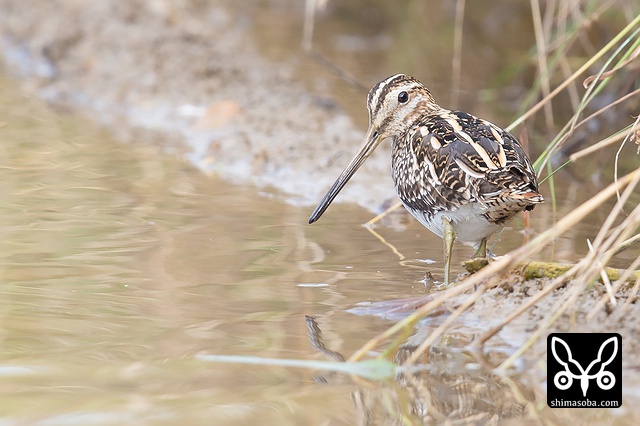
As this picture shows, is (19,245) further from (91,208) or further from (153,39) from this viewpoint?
(153,39)

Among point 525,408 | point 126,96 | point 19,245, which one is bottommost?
point 525,408

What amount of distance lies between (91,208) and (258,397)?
247 cm

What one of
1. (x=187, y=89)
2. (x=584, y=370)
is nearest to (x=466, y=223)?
(x=584, y=370)

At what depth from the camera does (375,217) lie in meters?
5.37

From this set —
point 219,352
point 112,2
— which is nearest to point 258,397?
point 219,352

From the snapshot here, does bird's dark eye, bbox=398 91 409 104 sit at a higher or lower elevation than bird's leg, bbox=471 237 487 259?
higher

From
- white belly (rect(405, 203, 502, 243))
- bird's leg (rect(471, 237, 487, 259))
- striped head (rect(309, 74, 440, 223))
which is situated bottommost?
bird's leg (rect(471, 237, 487, 259))

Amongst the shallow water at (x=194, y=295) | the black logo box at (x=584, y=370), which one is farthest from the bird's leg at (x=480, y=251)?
the black logo box at (x=584, y=370)

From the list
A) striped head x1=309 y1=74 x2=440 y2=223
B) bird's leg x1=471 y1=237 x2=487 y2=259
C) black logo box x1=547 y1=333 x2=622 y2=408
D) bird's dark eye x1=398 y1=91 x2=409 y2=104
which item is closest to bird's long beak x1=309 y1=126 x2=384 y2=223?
striped head x1=309 y1=74 x2=440 y2=223

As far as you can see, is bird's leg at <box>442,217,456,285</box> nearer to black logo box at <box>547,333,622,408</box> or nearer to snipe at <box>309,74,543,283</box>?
snipe at <box>309,74,543,283</box>

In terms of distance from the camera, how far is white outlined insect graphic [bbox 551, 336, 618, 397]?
316cm

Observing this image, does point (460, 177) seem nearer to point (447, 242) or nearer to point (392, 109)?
point (447, 242)

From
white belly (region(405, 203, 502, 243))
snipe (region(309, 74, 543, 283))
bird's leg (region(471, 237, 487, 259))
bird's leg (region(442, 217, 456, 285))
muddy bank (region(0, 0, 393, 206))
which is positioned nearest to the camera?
snipe (region(309, 74, 543, 283))

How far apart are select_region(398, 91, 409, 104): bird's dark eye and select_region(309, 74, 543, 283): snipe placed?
0.09m
